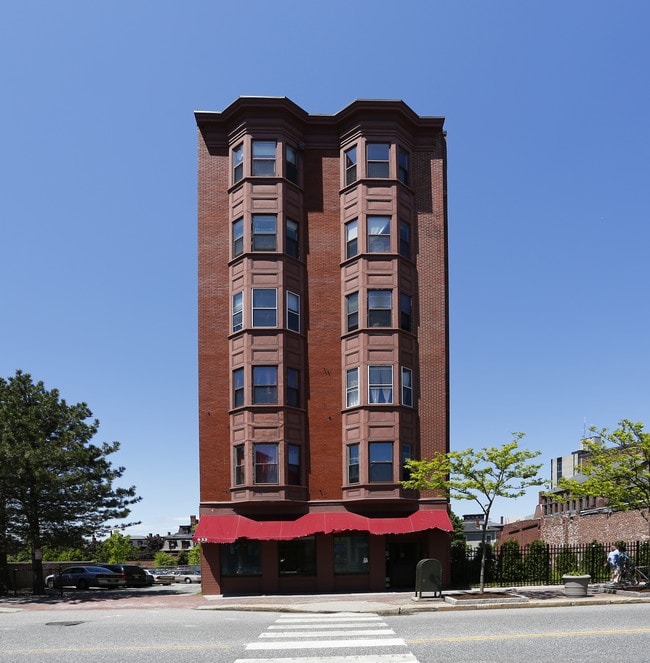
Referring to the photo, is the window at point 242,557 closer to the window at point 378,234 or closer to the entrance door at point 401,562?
the entrance door at point 401,562

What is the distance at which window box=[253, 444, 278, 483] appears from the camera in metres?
32.8

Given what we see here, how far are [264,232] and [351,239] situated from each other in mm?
4023

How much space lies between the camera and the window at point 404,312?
34969 mm

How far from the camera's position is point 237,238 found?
1394 inches

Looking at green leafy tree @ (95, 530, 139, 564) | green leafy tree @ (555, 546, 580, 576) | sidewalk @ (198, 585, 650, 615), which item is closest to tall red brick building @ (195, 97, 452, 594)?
sidewalk @ (198, 585, 650, 615)

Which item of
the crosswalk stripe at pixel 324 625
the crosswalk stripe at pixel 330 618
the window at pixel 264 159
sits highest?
the window at pixel 264 159

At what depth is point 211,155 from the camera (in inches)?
1449

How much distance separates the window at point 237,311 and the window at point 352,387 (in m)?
5.21

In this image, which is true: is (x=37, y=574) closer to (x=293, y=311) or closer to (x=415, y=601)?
(x=293, y=311)

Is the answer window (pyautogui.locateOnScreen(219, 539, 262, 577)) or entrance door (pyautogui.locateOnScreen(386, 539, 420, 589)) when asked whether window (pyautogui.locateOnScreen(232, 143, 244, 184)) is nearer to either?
window (pyautogui.locateOnScreen(219, 539, 262, 577))

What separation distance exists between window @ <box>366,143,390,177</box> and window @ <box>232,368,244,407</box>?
10815mm

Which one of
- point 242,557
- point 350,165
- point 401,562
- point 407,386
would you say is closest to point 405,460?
point 407,386

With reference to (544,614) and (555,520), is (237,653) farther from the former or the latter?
(555,520)

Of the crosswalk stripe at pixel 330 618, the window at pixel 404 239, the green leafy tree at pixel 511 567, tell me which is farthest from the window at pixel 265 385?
the crosswalk stripe at pixel 330 618
